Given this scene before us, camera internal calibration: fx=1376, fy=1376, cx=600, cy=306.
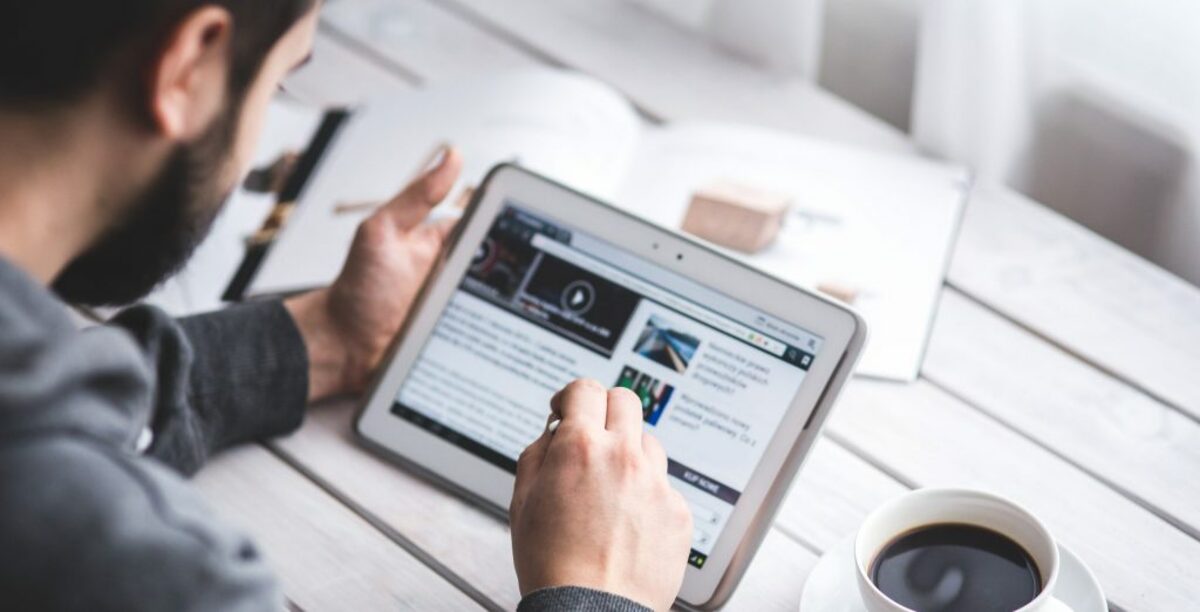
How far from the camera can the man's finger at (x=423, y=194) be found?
0.94 m

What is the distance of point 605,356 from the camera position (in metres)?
0.83

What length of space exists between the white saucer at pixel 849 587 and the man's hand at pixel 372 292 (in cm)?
31

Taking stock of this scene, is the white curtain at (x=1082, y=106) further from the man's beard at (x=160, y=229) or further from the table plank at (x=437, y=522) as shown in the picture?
the man's beard at (x=160, y=229)

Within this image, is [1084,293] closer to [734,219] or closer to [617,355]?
[734,219]

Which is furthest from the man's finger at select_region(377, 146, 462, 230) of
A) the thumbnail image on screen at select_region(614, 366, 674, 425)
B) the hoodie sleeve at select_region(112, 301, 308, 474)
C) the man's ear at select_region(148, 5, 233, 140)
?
the man's ear at select_region(148, 5, 233, 140)

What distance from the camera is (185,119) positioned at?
60 cm

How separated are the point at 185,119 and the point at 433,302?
30 cm

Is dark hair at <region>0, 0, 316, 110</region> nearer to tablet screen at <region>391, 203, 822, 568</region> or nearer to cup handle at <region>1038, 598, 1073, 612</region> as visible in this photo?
tablet screen at <region>391, 203, 822, 568</region>

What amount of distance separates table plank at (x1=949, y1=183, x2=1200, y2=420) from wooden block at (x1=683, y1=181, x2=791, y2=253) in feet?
0.46

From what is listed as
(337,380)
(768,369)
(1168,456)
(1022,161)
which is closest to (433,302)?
(337,380)

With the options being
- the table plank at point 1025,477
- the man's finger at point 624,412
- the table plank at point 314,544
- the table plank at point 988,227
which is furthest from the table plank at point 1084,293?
the table plank at point 314,544

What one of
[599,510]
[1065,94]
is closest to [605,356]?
[599,510]

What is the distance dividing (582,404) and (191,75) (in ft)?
0.91

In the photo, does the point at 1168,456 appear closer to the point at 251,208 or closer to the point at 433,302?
the point at 433,302
